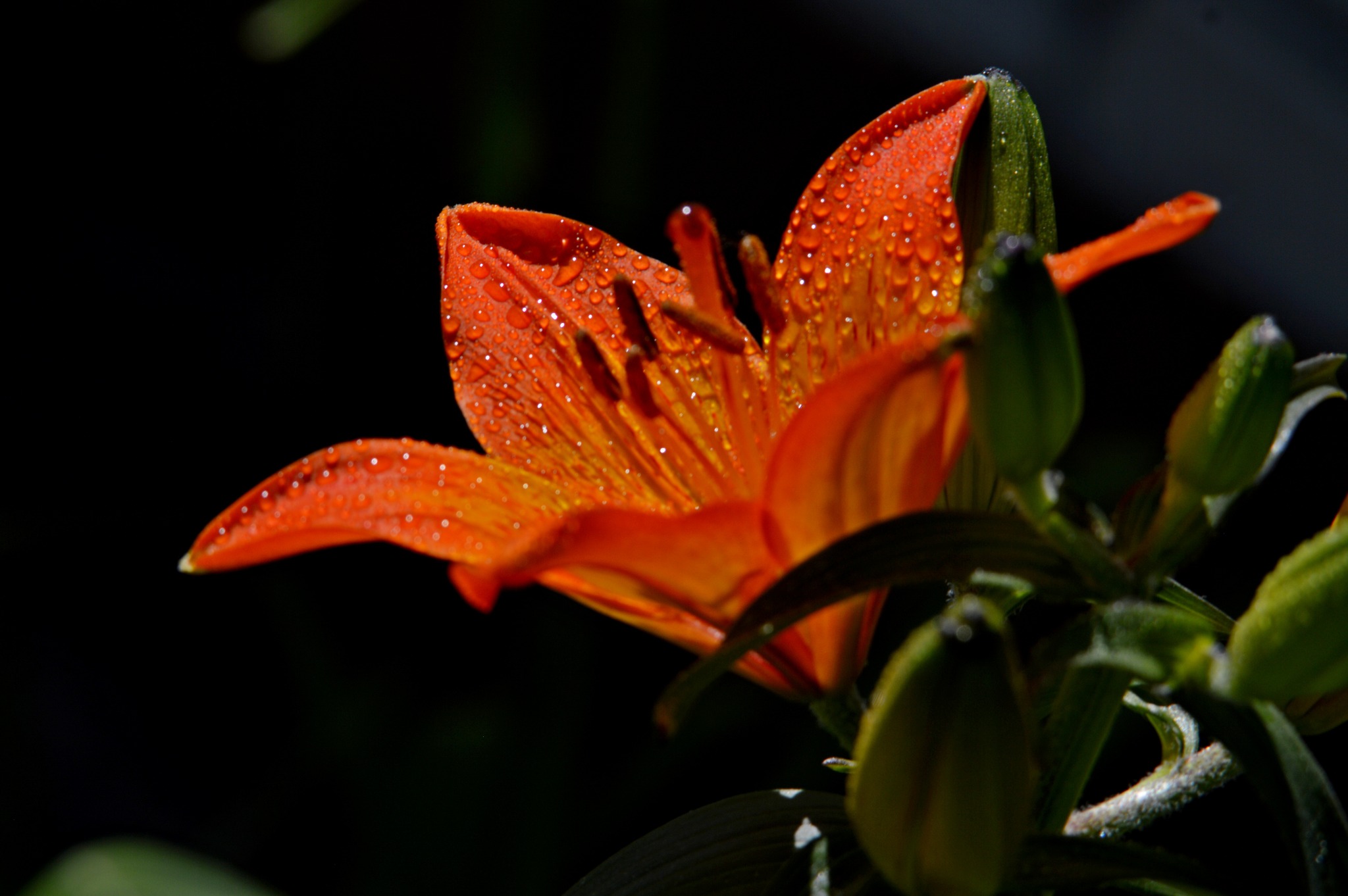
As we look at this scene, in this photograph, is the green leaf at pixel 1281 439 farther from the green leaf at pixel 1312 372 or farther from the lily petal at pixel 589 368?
the lily petal at pixel 589 368

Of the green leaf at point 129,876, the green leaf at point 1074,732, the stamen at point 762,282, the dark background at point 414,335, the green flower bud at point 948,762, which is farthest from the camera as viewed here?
the dark background at point 414,335

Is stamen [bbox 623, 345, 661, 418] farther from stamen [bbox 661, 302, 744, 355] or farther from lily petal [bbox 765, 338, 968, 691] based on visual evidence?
lily petal [bbox 765, 338, 968, 691]

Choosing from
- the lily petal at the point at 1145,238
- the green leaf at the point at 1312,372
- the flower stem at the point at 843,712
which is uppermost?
the lily petal at the point at 1145,238

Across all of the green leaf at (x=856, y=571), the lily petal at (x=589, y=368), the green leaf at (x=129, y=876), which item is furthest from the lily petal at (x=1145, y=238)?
the green leaf at (x=129, y=876)

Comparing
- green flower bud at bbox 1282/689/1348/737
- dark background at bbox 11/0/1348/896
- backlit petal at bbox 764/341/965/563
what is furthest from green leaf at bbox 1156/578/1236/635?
dark background at bbox 11/0/1348/896

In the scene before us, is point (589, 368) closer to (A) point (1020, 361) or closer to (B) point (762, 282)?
(B) point (762, 282)

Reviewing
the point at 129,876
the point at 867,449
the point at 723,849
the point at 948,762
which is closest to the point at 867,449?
the point at 867,449

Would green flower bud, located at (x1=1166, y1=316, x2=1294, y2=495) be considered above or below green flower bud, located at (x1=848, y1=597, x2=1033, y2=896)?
above
